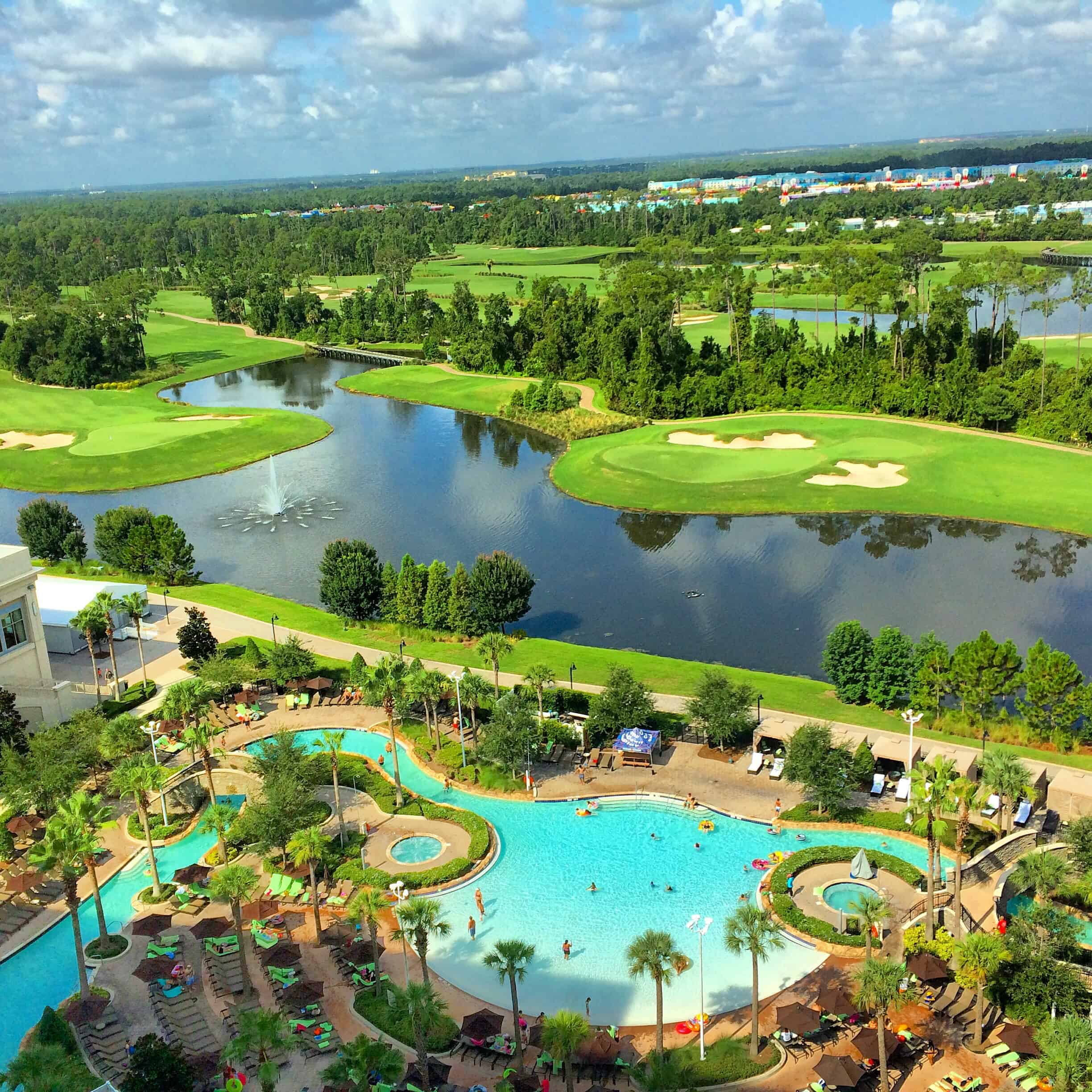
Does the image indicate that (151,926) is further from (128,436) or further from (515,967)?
(128,436)

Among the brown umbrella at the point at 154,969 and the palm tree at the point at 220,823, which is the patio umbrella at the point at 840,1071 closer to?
the brown umbrella at the point at 154,969

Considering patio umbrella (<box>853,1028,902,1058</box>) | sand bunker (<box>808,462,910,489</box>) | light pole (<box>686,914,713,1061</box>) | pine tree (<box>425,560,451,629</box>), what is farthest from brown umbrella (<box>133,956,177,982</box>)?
sand bunker (<box>808,462,910,489</box>)

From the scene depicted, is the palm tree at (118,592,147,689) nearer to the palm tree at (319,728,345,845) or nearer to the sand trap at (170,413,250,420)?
the palm tree at (319,728,345,845)

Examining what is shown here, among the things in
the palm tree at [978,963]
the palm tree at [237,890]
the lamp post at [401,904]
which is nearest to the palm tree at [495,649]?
the lamp post at [401,904]

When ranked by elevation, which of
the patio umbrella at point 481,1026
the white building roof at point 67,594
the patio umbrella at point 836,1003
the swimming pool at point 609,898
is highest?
the white building roof at point 67,594

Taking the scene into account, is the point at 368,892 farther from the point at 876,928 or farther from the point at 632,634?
the point at 632,634
